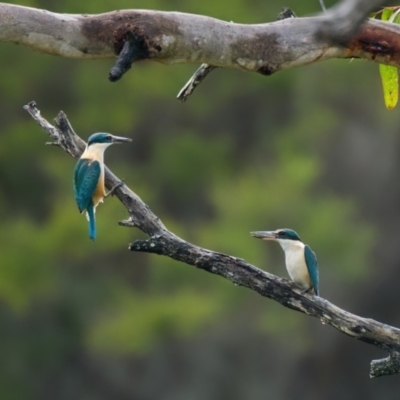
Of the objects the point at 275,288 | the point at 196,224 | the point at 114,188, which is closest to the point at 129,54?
the point at 114,188

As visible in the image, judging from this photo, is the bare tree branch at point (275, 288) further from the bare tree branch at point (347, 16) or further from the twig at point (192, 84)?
the bare tree branch at point (347, 16)

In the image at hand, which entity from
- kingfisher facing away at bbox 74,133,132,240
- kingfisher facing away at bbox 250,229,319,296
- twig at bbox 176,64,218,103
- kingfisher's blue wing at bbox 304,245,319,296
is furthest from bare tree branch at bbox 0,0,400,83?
kingfisher's blue wing at bbox 304,245,319,296

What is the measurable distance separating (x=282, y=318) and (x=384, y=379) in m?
1.57

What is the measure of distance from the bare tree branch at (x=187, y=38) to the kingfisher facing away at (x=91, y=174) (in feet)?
1.08

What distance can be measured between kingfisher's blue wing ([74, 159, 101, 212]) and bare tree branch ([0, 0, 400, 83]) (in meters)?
0.36

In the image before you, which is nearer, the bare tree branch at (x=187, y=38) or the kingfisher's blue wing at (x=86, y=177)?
the bare tree branch at (x=187, y=38)

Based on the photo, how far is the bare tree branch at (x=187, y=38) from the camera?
8.95ft

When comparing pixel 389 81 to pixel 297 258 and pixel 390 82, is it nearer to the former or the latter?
pixel 390 82

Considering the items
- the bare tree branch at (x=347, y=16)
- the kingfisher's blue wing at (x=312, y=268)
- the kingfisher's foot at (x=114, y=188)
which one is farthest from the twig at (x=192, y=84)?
the bare tree branch at (x=347, y=16)

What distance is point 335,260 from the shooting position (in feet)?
34.1

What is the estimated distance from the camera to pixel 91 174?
10.1ft

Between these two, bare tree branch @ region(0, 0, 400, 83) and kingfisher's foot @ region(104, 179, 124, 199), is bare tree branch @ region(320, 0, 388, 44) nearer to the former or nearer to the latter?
bare tree branch @ region(0, 0, 400, 83)

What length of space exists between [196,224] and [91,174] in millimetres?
7434

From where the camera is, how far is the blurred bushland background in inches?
395
